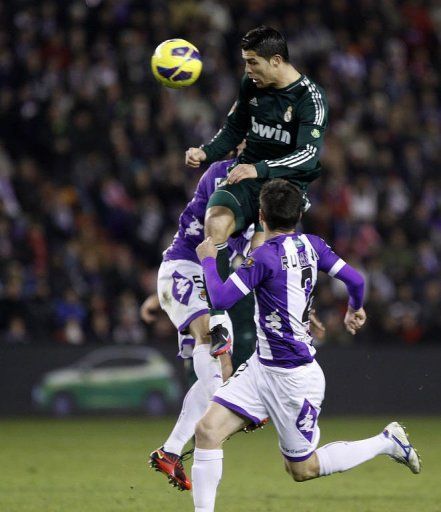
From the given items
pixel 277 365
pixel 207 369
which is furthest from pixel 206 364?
pixel 277 365

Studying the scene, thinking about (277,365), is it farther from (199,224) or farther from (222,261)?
(199,224)

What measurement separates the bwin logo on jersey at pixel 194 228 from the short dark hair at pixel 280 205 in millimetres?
1771

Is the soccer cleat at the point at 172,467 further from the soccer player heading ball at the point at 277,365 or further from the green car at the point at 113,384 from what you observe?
the green car at the point at 113,384

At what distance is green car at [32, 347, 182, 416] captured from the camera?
15.2 m

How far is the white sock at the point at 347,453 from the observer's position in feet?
23.5

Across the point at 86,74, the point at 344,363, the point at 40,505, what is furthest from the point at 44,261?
the point at 40,505

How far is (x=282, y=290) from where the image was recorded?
22.8 feet

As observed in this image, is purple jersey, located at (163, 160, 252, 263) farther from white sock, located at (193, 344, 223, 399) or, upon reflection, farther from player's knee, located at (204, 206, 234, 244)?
white sock, located at (193, 344, 223, 399)

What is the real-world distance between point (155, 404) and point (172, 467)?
294 inches

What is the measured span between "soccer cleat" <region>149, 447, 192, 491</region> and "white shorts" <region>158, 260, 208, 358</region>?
0.88m

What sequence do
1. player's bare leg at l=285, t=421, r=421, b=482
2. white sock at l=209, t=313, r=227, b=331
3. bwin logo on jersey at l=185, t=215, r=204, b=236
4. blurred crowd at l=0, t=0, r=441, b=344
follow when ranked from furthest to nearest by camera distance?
blurred crowd at l=0, t=0, r=441, b=344 < bwin logo on jersey at l=185, t=215, r=204, b=236 < white sock at l=209, t=313, r=227, b=331 < player's bare leg at l=285, t=421, r=421, b=482

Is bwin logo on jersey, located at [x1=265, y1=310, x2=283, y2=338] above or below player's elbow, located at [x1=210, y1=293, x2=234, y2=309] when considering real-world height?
below

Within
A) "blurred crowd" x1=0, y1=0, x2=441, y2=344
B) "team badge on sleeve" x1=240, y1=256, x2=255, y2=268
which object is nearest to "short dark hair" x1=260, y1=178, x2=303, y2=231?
"team badge on sleeve" x1=240, y1=256, x2=255, y2=268

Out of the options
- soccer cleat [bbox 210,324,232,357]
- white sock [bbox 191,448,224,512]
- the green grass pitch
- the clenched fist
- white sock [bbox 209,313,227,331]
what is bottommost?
the green grass pitch
